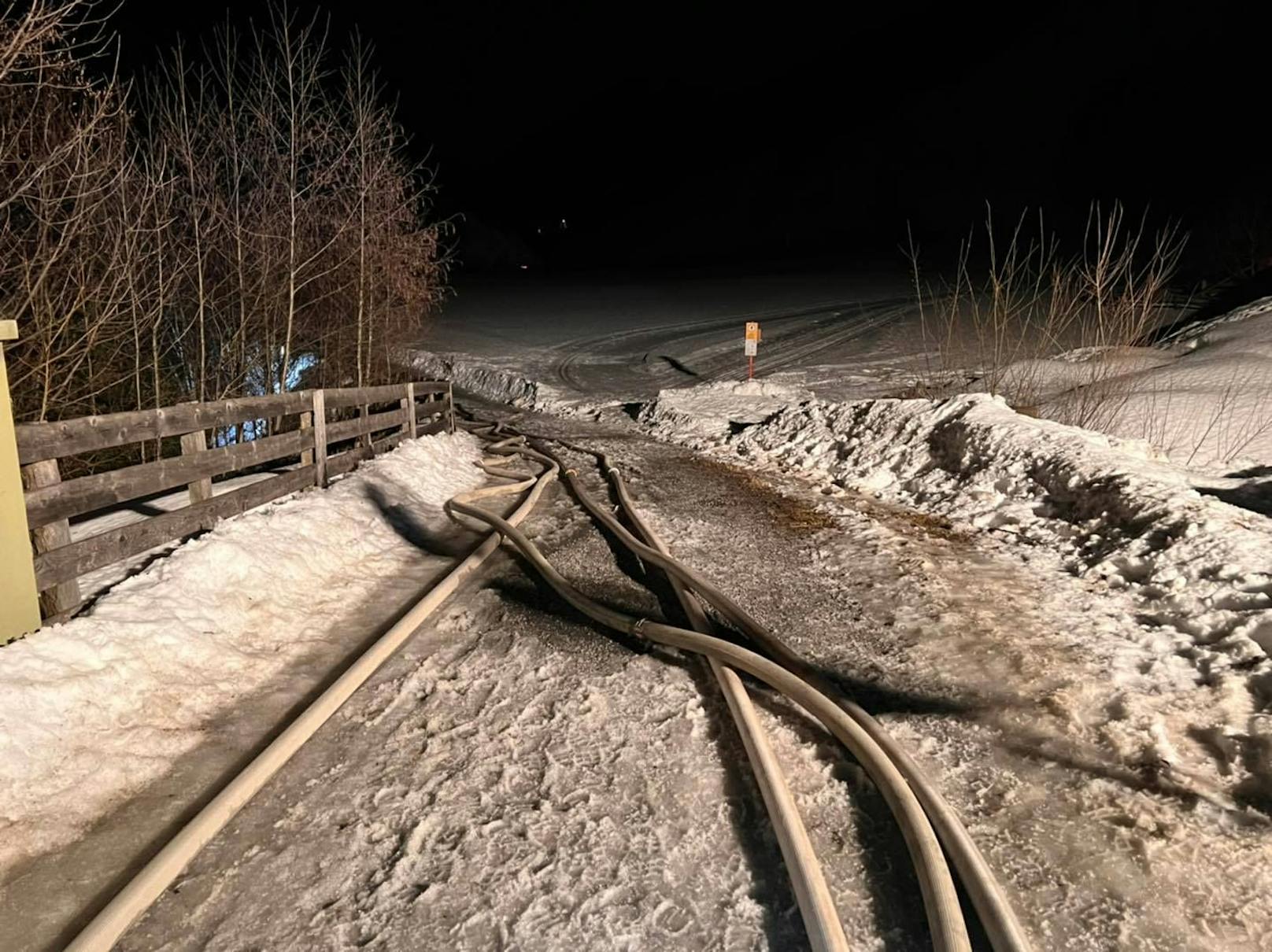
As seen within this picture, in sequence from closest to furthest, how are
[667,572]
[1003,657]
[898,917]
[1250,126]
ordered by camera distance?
[898,917]
[1003,657]
[667,572]
[1250,126]

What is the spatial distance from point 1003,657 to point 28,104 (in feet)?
36.2

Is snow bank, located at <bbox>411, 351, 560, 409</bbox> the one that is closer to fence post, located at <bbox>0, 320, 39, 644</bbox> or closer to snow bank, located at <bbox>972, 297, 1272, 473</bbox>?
snow bank, located at <bbox>972, 297, 1272, 473</bbox>

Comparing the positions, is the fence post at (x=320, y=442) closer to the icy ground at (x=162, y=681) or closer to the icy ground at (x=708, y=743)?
the icy ground at (x=708, y=743)

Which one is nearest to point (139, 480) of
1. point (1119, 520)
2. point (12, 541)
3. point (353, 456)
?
point (12, 541)

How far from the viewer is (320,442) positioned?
738cm

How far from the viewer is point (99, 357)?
10.1m

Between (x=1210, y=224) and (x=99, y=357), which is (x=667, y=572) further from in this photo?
(x=1210, y=224)

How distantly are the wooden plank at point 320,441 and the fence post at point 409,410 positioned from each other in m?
3.18

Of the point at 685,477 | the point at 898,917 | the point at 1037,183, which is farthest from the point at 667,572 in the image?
the point at 1037,183

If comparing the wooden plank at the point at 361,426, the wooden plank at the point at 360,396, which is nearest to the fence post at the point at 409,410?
the wooden plank at the point at 361,426

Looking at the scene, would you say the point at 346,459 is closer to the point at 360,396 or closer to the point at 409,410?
the point at 360,396

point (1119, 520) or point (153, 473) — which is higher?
point (153, 473)

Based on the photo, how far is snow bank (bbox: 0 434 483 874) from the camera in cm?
294

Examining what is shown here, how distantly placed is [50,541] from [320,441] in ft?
11.5
